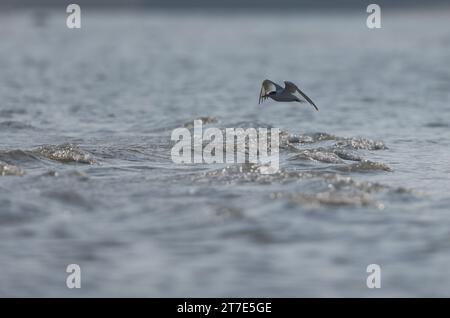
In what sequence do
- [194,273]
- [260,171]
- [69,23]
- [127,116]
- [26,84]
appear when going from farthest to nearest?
1. [69,23]
2. [26,84]
3. [127,116]
4. [260,171]
5. [194,273]

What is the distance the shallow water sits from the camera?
801 cm

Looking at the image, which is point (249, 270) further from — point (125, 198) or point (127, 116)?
point (127, 116)

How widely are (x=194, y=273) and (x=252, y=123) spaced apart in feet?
30.9

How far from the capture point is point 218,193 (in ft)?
35.2

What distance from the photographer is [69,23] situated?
53.5m

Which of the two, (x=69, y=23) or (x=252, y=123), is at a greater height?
(x=69, y=23)

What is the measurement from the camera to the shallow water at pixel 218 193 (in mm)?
8008

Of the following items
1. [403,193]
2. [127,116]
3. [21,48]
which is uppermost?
[21,48]

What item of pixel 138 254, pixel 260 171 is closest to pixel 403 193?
pixel 260 171

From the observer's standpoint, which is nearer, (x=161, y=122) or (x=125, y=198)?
(x=125, y=198)
